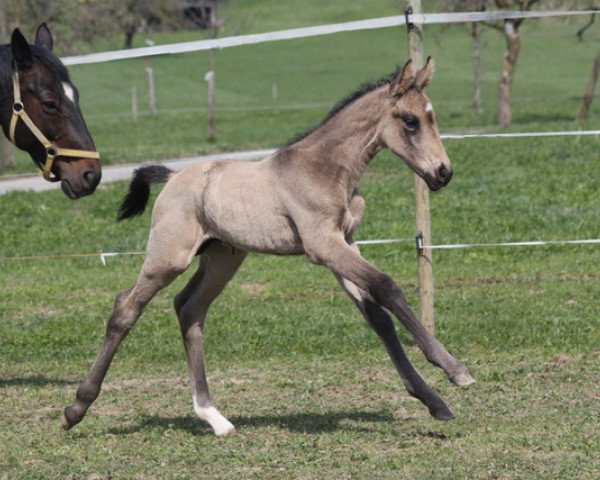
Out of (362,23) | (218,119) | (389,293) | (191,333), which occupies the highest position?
(362,23)

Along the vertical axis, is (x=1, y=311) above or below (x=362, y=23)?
below

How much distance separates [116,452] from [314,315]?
155 inches

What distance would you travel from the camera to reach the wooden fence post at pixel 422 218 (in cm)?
797

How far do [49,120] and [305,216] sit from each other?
5.47 ft

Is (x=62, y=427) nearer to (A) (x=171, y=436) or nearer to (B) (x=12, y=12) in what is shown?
(A) (x=171, y=436)

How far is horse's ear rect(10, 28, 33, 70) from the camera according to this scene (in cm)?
653

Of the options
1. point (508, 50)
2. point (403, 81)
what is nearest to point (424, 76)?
point (403, 81)

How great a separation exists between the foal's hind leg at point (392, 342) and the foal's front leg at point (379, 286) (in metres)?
0.32

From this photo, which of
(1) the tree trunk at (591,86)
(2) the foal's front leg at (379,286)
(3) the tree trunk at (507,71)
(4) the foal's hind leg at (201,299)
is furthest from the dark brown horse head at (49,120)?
(3) the tree trunk at (507,71)

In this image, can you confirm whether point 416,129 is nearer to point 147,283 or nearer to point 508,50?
point 147,283

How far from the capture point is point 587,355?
798 centimetres

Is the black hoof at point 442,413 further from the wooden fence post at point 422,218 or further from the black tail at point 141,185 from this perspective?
the wooden fence post at point 422,218

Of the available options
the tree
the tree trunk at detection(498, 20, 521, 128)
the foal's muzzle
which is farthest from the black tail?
the tree trunk at detection(498, 20, 521, 128)

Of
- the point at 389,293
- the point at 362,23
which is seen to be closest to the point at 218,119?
the point at 362,23
